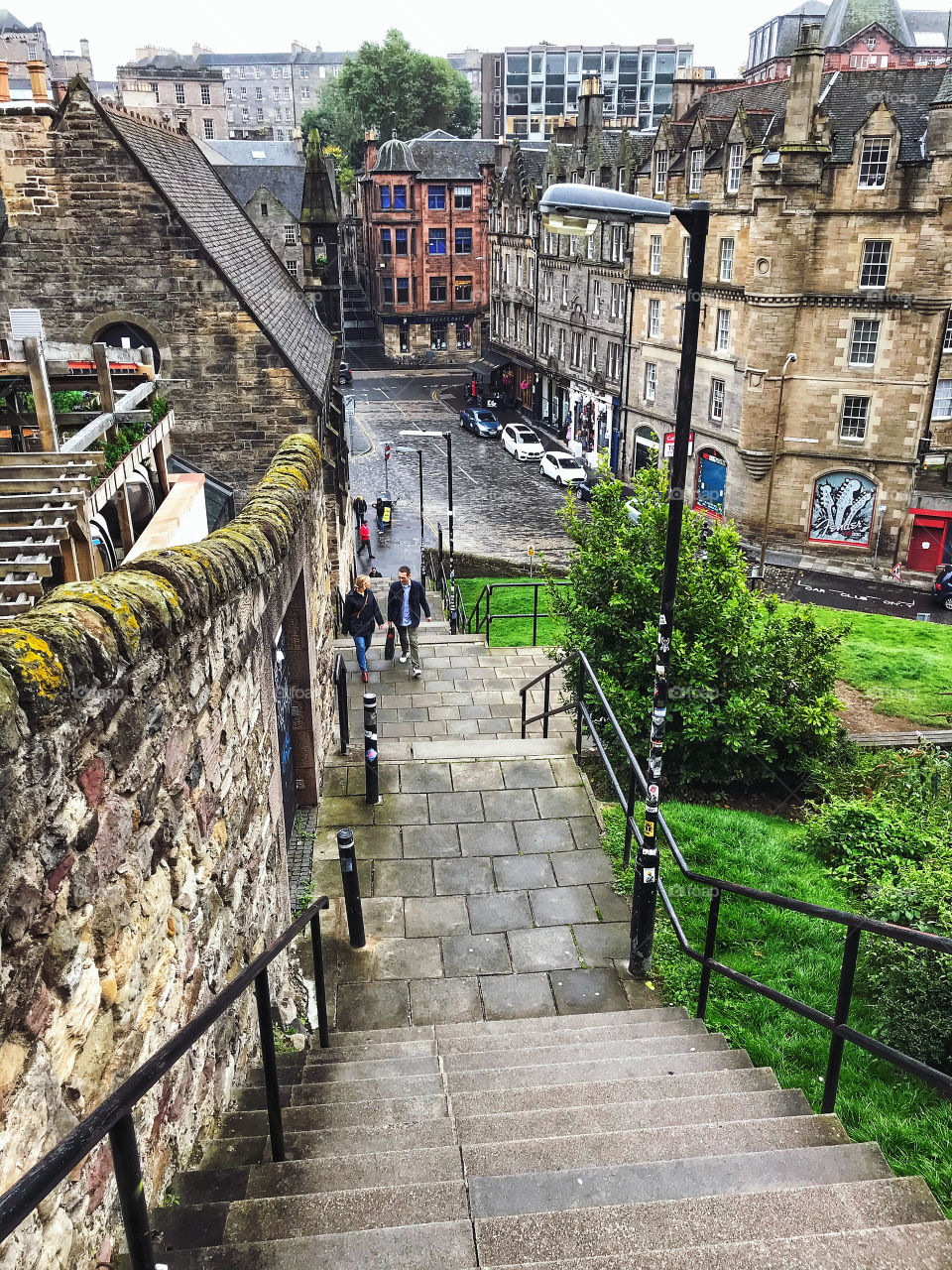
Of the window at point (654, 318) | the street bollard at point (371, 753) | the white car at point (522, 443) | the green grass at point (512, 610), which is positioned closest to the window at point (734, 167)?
the window at point (654, 318)

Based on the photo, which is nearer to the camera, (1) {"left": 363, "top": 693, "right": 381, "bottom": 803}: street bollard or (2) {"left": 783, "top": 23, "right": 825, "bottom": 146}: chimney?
(1) {"left": 363, "top": 693, "right": 381, "bottom": 803}: street bollard

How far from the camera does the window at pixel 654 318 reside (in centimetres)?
3928

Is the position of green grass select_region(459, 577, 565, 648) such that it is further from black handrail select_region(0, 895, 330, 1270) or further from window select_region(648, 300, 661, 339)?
black handrail select_region(0, 895, 330, 1270)

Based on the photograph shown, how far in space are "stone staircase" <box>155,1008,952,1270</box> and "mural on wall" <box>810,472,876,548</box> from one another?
3082 centimetres

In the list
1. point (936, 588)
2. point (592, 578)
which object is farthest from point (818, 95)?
point (592, 578)

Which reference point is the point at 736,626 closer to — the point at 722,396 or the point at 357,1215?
the point at 357,1215

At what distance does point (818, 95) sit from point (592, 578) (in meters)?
27.4

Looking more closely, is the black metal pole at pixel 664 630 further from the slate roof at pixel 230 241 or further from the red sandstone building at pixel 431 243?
the red sandstone building at pixel 431 243

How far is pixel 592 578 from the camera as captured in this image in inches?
476

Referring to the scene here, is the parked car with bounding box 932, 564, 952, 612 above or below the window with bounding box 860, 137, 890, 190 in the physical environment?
below

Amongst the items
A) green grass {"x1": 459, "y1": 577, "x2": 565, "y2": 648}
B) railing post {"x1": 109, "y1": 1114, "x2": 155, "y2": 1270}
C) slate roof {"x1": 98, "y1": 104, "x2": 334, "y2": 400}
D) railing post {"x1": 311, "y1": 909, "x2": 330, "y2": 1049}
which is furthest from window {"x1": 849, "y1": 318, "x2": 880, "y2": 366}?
railing post {"x1": 109, "y1": 1114, "x2": 155, "y2": 1270}

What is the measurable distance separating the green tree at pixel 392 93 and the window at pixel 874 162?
63262 mm

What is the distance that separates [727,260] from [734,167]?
296 cm

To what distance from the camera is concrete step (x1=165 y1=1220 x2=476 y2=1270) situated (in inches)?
133
